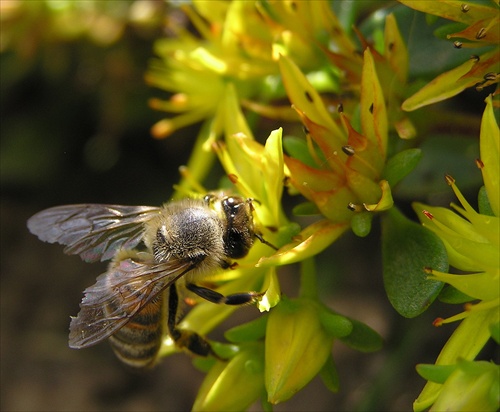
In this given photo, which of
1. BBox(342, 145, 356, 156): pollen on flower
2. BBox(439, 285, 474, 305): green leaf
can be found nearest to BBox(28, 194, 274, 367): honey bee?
BBox(342, 145, 356, 156): pollen on flower

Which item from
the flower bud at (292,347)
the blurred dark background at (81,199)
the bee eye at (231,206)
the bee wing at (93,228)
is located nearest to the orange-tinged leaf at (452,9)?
the bee eye at (231,206)

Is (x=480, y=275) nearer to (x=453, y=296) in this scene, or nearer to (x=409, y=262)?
(x=453, y=296)

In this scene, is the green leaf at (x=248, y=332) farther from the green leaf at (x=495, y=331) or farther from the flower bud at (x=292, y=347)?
the green leaf at (x=495, y=331)

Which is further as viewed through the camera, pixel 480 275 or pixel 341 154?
pixel 341 154

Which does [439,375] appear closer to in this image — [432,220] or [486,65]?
[432,220]

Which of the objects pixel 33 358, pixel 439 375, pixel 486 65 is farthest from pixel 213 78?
pixel 33 358

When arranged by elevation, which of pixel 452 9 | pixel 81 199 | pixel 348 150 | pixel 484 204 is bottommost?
pixel 81 199

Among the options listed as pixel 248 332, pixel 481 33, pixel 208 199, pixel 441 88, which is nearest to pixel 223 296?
pixel 248 332
